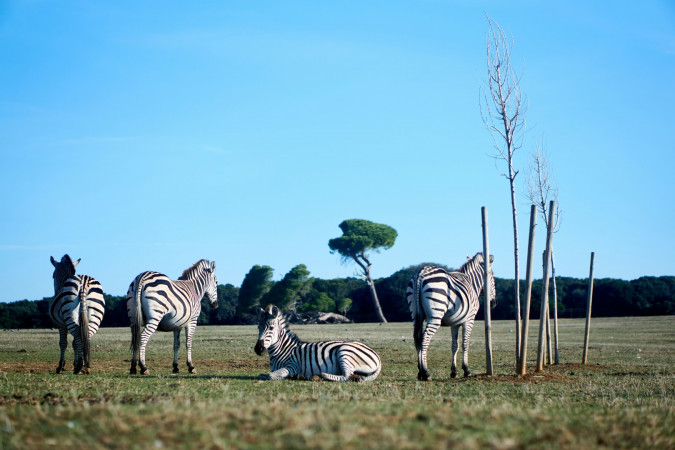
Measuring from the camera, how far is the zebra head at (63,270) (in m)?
16.2

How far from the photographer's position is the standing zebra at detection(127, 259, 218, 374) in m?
15.0

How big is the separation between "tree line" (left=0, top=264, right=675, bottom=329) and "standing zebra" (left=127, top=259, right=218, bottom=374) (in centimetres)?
4031

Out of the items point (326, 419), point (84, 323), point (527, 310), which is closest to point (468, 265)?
point (527, 310)

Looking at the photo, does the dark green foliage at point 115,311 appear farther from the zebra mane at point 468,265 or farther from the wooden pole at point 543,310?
the wooden pole at point 543,310

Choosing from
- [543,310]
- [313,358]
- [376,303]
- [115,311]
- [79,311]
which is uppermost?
[543,310]

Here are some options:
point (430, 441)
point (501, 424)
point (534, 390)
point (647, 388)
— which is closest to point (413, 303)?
point (534, 390)

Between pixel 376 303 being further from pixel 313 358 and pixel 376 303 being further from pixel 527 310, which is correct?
pixel 313 358

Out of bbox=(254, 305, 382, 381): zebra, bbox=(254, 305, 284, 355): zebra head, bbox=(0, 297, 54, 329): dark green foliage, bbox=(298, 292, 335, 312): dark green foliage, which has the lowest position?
bbox=(0, 297, 54, 329): dark green foliage

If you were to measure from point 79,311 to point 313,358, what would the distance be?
19.5ft

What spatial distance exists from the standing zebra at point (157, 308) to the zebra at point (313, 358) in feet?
9.79

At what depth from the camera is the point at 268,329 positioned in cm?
1394

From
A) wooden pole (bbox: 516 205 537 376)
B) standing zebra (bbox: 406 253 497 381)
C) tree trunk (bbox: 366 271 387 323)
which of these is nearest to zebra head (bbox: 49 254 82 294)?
standing zebra (bbox: 406 253 497 381)

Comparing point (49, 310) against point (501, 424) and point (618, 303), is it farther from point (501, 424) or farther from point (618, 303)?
point (618, 303)

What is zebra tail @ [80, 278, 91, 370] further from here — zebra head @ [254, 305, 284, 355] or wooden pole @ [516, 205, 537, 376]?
wooden pole @ [516, 205, 537, 376]
